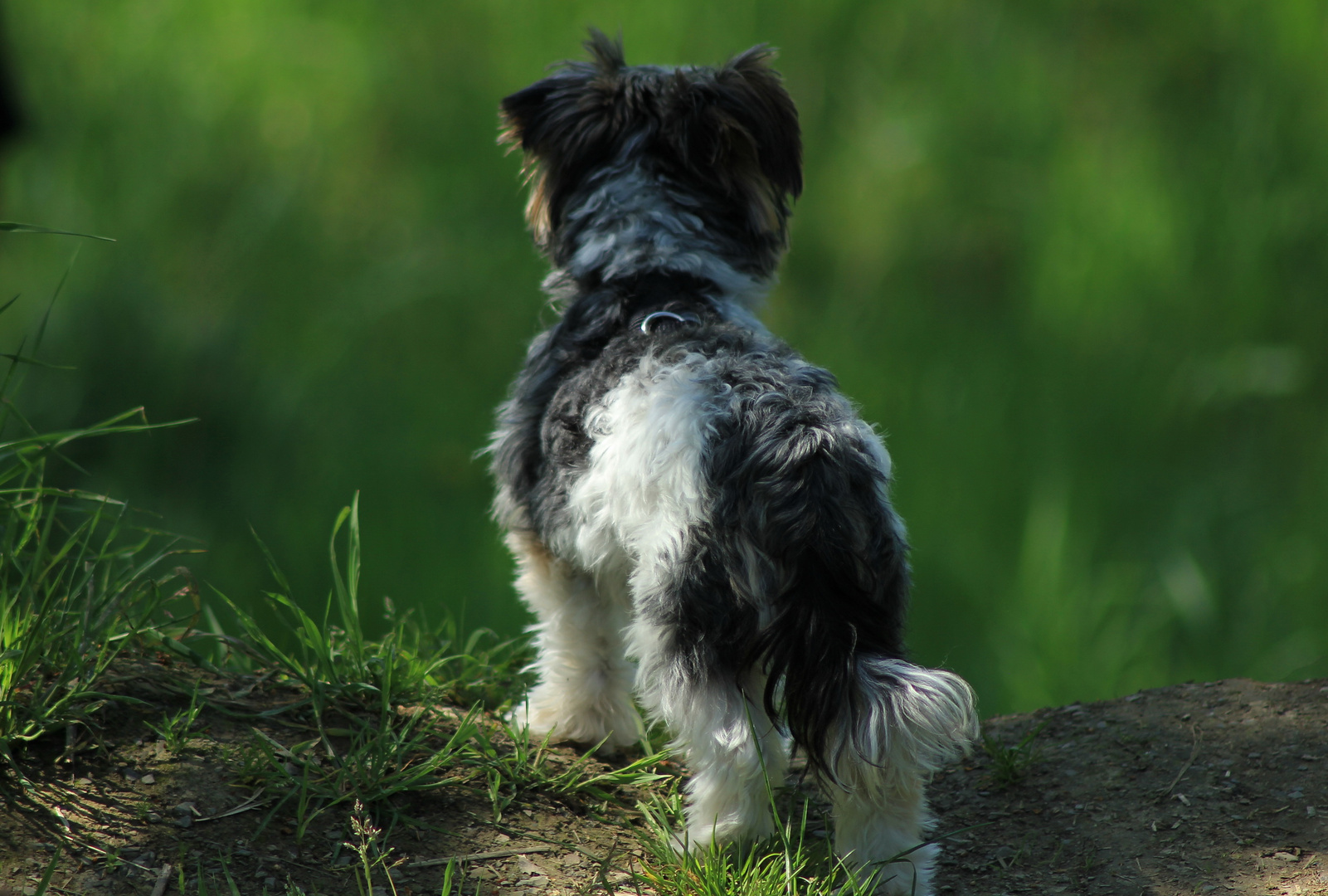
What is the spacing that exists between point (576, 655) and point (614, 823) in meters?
0.54

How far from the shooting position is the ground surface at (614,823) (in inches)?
95.0

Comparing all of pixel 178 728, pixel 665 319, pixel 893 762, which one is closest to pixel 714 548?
pixel 893 762

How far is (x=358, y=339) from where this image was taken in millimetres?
6715

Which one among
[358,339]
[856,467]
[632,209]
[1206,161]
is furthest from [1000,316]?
[856,467]

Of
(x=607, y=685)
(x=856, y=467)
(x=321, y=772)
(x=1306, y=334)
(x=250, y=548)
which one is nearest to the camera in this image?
(x=856, y=467)

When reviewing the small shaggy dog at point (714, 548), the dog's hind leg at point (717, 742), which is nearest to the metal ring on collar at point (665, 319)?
the small shaggy dog at point (714, 548)

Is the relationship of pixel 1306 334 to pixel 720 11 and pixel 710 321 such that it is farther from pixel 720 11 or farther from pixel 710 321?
pixel 710 321

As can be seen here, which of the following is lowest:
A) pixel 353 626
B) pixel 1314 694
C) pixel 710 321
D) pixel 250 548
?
pixel 250 548

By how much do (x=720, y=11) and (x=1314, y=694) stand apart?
5.73 m

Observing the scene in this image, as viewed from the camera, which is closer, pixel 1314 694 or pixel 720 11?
pixel 1314 694

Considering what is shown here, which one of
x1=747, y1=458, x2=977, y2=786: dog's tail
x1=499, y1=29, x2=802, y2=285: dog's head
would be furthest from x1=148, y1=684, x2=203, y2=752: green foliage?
x1=499, y1=29, x2=802, y2=285: dog's head

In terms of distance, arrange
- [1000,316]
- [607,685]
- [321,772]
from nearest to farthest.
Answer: [321,772], [607,685], [1000,316]

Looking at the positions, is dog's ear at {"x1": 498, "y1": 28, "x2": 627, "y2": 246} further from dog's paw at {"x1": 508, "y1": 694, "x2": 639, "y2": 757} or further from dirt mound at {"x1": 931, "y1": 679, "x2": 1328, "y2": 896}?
dirt mound at {"x1": 931, "y1": 679, "x2": 1328, "y2": 896}

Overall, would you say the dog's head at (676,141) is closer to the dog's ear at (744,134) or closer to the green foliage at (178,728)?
the dog's ear at (744,134)
